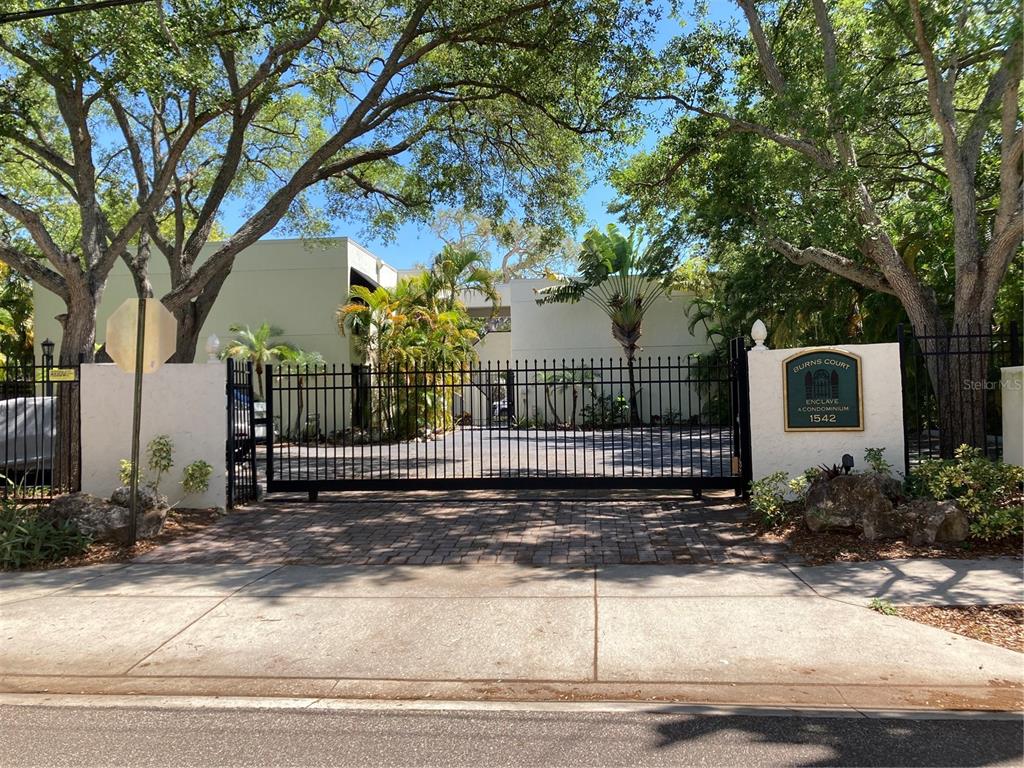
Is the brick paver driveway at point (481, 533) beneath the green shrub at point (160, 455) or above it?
beneath

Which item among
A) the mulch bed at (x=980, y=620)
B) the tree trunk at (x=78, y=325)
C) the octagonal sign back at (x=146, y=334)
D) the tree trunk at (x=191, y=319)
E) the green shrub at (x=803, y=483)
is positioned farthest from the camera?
the tree trunk at (x=191, y=319)

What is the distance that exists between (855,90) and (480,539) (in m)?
7.92

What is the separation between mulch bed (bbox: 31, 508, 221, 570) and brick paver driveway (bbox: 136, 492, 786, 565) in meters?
0.18

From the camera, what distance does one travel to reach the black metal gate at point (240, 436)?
10172 mm

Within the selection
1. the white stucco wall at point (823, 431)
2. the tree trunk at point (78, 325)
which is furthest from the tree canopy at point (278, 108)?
the white stucco wall at point (823, 431)

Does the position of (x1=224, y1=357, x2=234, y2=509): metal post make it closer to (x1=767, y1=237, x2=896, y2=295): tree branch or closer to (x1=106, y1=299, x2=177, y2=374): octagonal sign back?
(x1=106, y1=299, x2=177, y2=374): octagonal sign back

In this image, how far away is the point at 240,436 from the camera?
10.8 m

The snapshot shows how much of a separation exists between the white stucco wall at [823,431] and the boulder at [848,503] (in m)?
1.21

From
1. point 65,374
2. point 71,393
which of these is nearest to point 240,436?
point 71,393

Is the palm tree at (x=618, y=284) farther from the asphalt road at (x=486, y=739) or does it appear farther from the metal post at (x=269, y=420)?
the asphalt road at (x=486, y=739)

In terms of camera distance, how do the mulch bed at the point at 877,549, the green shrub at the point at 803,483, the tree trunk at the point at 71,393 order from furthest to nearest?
the tree trunk at the point at 71,393
the green shrub at the point at 803,483
the mulch bed at the point at 877,549

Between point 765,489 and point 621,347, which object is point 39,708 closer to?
point 765,489

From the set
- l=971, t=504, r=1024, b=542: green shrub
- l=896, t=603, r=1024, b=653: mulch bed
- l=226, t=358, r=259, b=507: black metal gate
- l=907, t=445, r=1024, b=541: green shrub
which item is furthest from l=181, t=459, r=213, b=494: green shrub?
l=971, t=504, r=1024, b=542: green shrub

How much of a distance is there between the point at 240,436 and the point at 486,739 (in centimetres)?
787
